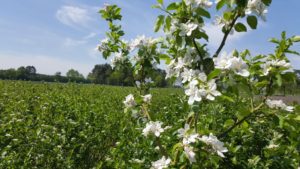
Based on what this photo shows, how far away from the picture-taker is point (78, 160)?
5.36 m

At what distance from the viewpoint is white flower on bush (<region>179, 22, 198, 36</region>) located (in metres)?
1.98

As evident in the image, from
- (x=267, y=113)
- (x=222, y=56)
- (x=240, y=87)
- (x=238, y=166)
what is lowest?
(x=238, y=166)

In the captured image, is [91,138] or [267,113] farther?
[91,138]

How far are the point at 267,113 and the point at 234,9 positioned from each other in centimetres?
61

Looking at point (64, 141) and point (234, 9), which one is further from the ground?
point (234, 9)

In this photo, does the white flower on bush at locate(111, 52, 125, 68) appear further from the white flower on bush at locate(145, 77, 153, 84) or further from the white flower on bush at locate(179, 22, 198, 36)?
the white flower on bush at locate(179, 22, 198, 36)

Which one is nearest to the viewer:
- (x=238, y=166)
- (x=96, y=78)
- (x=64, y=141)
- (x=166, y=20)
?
(x=166, y=20)

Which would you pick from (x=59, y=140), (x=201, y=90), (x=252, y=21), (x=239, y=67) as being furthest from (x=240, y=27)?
(x=59, y=140)

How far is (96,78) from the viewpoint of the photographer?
262 feet

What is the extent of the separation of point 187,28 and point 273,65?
0.50 meters

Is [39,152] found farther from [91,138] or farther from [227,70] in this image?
[227,70]

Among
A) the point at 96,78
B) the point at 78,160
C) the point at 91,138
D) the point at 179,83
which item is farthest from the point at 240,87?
the point at 96,78

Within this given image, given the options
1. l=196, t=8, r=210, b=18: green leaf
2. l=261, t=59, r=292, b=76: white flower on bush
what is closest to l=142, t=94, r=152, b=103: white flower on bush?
l=196, t=8, r=210, b=18: green leaf

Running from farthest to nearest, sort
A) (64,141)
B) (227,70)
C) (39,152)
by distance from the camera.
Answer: (64,141), (39,152), (227,70)
